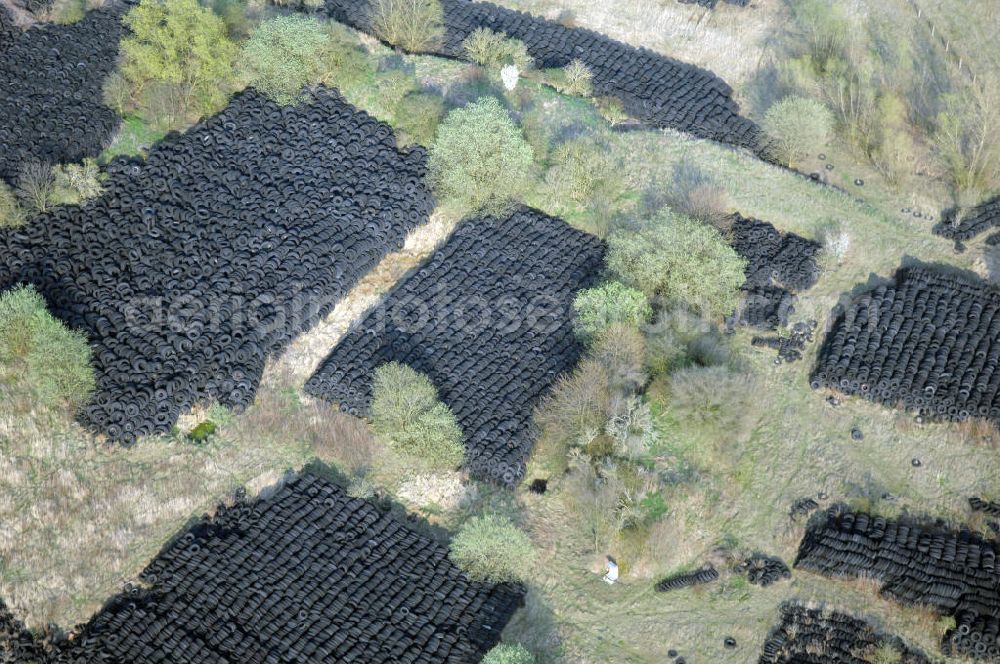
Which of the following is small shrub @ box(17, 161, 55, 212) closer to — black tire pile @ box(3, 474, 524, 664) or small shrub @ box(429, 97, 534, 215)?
small shrub @ box(429, 97, 534, 215)

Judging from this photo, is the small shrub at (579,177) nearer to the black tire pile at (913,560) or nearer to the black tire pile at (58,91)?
the black tire pile at (913,560)

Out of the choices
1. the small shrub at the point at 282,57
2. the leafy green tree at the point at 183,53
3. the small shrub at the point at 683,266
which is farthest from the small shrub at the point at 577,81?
the leafy green tree at the point at 183,53

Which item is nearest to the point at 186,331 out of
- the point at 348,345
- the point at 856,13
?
the point at 348,345

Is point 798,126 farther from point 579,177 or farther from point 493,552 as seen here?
point 493,552

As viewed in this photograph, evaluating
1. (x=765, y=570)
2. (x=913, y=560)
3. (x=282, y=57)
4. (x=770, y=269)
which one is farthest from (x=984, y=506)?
(x=282, y=57)

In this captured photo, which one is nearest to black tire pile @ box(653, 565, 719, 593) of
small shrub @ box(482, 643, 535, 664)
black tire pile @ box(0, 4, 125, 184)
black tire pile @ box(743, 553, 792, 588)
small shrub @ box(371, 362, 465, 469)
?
black tire pile @ box(743, 553, 792, 588)
